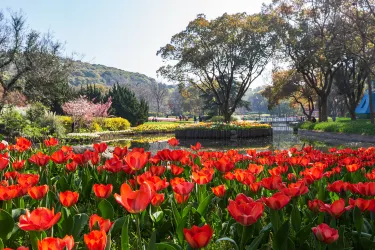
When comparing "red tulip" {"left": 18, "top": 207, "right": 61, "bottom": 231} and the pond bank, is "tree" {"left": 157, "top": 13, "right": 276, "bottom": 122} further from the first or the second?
"red tulip" {"left": 18, "top": 207, "right": 61, "bottom": 231}

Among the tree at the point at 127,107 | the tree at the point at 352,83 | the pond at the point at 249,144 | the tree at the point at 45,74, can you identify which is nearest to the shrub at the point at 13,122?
the pond at the point at 249,144

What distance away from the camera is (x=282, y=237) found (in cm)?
132

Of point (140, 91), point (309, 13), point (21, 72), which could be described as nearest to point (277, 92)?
point (309, 13)

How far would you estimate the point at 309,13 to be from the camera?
80.0 ft

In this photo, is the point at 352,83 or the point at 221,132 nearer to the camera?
the point at 221,132

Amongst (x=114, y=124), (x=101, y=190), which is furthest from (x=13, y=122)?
(x=114, y=124)

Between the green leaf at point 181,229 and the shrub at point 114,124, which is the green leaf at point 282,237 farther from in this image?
the shrub at point 114,124

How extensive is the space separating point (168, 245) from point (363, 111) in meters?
39.1

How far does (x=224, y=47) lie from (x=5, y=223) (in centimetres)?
2839

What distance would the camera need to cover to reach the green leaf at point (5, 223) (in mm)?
1395

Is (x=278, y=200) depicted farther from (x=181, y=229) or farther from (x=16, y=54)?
(x=16, y=54)

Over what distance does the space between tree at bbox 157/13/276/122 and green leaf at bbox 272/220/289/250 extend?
84.6ft

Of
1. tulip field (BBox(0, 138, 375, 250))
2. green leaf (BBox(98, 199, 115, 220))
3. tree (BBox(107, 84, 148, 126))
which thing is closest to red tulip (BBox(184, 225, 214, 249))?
tulip field (BBox(0, 138, 375, 250))

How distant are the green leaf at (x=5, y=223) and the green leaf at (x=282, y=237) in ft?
3.47
